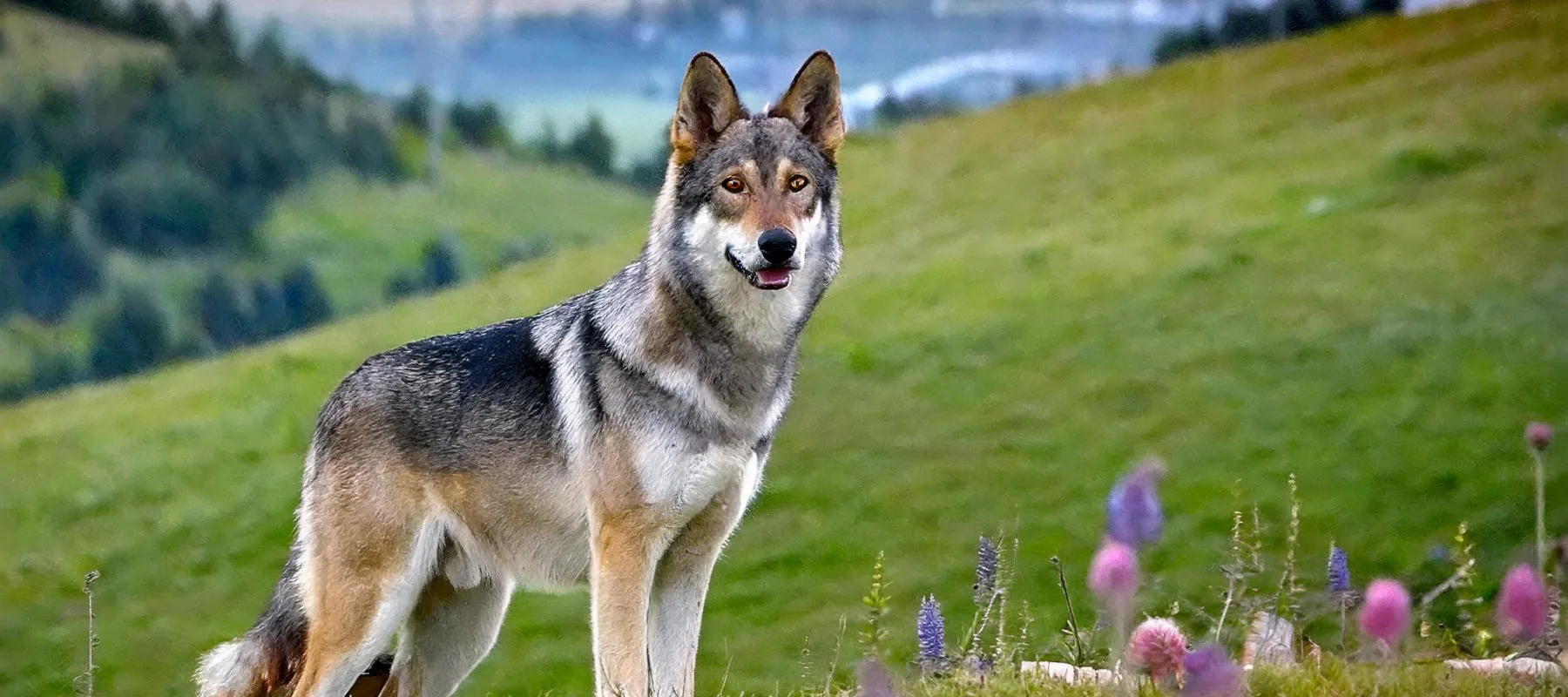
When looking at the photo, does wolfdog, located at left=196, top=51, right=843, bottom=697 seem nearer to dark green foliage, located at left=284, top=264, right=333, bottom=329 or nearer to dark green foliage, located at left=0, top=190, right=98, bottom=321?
dark green foliage, located at left=284, top=264, right=333, bottom=329

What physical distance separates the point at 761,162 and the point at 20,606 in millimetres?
11113

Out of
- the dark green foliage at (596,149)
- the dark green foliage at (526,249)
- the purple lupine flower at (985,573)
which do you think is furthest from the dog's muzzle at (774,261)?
the dark green foliage at (596,149)

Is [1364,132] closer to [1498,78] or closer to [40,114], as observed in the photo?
[1498,78]

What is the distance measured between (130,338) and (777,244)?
17.8 meters

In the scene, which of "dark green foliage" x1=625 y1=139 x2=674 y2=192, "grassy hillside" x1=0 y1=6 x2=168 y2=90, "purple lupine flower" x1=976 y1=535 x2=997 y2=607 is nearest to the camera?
"purple lupine flower" x1=976 y1=535 x2=997 y2=607

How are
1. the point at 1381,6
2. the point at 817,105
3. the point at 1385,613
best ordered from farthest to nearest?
the point at 1381,6 → the point at 817,105 → the point at 1385,613

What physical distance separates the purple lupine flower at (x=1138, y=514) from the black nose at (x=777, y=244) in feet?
6.24

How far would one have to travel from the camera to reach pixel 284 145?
21.9m

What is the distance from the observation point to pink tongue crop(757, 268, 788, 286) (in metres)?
4.52

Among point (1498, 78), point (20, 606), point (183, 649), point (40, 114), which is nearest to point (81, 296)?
point (40, 114)

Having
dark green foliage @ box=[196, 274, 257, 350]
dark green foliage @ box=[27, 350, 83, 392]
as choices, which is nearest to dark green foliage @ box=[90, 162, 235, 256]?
dark green foliage @ box=[196, 274, 257, 350]

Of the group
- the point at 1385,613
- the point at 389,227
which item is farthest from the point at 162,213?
the point at 1385,613

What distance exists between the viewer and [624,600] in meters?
4.65

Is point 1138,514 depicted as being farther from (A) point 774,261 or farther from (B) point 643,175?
(B) point 643,175
